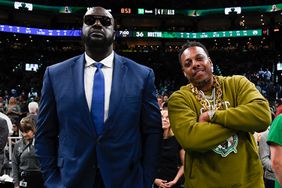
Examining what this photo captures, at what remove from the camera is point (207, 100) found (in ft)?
8.82

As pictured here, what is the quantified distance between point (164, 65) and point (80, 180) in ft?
121

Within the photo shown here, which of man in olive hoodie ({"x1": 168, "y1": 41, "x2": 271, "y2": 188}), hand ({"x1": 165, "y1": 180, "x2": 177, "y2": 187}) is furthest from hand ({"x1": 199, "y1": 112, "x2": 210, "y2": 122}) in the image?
hand ({"x1": 165, "y1": 180, "x2": 177, "y2": 187})

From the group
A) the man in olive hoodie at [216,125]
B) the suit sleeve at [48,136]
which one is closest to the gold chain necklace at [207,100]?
the man in olive hoodie at [216,125]

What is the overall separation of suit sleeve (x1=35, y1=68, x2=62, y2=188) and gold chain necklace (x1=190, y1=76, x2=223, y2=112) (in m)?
0.92

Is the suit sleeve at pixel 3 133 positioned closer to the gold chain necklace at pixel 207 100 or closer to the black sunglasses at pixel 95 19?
the black sunglasses at pixel 95 19

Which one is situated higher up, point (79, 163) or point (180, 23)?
point (180, 23)

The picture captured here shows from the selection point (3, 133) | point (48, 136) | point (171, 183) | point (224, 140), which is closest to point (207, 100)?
point (224, 140)

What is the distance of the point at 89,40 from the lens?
2516mm

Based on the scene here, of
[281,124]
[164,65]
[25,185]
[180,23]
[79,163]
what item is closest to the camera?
[281,124]

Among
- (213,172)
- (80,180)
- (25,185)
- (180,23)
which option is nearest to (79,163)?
(80,180)

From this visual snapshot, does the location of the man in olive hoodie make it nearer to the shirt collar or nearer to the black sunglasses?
the shirt collar

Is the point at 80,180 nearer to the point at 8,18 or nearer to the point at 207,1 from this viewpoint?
the point at 8,18

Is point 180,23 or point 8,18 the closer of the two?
point 8,18

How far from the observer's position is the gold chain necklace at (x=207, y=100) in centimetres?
265
